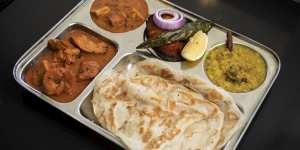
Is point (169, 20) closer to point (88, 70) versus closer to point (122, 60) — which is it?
point (122, 60)

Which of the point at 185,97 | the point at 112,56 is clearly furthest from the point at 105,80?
the point at 185,97

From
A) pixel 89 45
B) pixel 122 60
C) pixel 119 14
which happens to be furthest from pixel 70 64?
pixel 119 14

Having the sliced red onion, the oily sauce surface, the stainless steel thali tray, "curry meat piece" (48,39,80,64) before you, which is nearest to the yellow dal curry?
the stainless steel thali tray

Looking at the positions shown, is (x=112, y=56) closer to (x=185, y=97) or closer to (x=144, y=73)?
(x=144, y=73)

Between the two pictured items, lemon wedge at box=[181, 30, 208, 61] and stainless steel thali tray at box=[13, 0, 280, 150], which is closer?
stainless steel thali tray at box=[13, 0, 280, 150]

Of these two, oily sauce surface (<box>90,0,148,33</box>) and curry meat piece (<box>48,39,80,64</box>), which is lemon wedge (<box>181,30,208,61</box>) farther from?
curry meat piece (<box>48,39,80,64</box>)

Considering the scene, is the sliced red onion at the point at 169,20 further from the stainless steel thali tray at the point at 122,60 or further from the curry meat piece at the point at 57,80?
the curry meat piece at the point at 57,80
